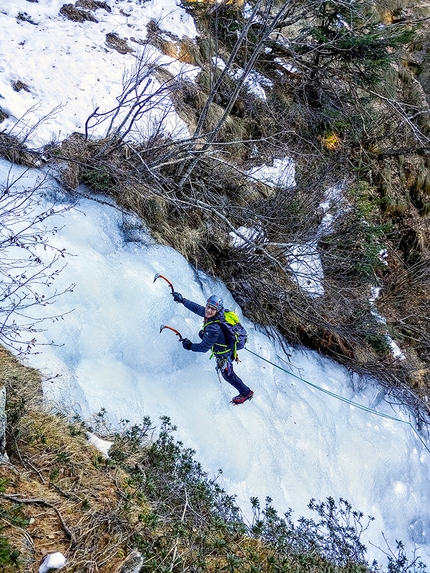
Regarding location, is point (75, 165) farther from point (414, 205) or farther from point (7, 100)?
point (414, 205)

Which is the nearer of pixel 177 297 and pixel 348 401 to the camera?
pixel 177 297

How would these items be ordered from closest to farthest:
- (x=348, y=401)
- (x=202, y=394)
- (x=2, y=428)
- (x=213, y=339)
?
(x=2, y=428)
(x=213, y=339)
(x=202, y=394)
(x=348, y=401)

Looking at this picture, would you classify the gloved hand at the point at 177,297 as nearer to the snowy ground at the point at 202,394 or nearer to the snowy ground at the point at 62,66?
the snowy ground at the point at 202,394

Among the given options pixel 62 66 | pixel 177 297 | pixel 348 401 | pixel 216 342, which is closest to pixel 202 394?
pixel 216 342

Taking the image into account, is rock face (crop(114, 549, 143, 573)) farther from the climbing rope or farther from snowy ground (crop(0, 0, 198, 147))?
snowy ground (crop(0, 0, 198, 147))

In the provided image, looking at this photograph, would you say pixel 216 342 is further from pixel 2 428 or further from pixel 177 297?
pixel 2 428

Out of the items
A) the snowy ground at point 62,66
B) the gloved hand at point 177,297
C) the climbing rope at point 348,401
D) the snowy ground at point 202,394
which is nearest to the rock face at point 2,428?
the snowy ground at point 202,394

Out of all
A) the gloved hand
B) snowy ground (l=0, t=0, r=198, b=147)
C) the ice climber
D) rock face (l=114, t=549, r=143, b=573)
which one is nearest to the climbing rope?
the ice climber
